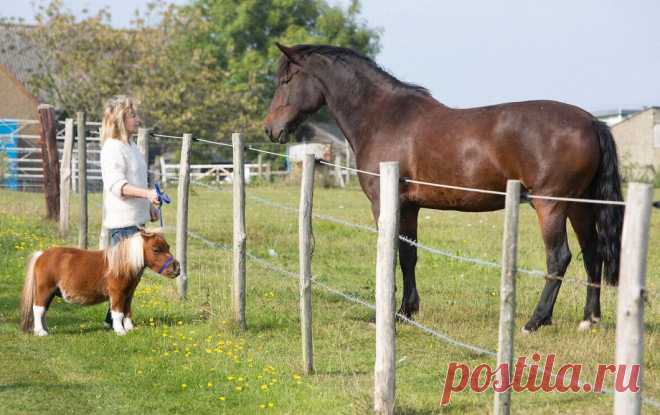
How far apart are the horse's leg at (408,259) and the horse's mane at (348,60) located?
119 cm

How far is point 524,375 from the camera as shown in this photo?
6.38 m

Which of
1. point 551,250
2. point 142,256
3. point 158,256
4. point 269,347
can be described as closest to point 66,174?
point 142,256

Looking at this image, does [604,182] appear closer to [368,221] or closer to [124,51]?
[368,221]

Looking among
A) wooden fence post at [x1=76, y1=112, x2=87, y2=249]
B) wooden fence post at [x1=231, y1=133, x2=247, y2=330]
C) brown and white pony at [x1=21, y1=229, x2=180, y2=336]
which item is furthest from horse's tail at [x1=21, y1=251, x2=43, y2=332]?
wooden fence post at [x1=76, y1=112, x2=87, y2=249]

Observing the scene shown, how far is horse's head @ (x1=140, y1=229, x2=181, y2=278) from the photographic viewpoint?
7.63m

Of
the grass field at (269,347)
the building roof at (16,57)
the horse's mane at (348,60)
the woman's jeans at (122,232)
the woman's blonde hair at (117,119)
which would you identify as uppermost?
the building roof at (16,57)

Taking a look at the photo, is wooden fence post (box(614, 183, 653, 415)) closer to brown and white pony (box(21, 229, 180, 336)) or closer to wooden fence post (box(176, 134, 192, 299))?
brown and white pony (box(21, 229, 180, 336))

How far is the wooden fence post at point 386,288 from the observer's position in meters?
5.37

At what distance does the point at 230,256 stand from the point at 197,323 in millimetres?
4643

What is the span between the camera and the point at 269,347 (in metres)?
7.47

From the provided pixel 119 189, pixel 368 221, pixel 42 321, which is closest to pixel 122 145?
pixel 119 189

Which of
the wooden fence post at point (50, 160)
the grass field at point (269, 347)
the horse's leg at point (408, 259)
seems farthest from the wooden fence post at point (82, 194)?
the horse's leg at point (408, 259)

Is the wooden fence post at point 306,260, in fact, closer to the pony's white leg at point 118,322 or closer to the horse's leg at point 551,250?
the pony's white leg at point 118,322

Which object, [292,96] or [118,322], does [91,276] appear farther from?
[292,96]
